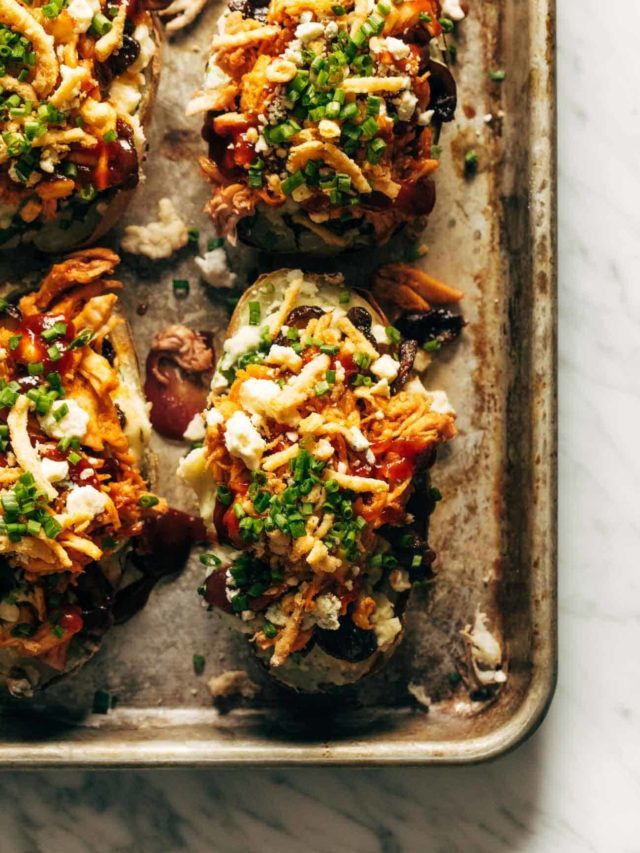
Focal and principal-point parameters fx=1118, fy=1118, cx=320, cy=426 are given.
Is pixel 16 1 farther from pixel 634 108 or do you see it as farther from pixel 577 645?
pixel 577 645

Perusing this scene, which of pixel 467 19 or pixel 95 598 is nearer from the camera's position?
pixel 95 598

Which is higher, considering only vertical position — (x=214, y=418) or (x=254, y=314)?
(x=254, y=314)

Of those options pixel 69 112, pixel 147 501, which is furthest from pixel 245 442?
pixel 69 112

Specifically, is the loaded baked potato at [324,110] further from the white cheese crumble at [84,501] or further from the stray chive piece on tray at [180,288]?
the white cheese crumble at [84,501]

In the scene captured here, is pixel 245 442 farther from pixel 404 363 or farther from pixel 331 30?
pixel 331 30

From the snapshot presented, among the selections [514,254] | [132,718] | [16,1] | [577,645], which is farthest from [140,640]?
[16,1]

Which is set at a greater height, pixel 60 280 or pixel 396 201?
pixel 396 201
